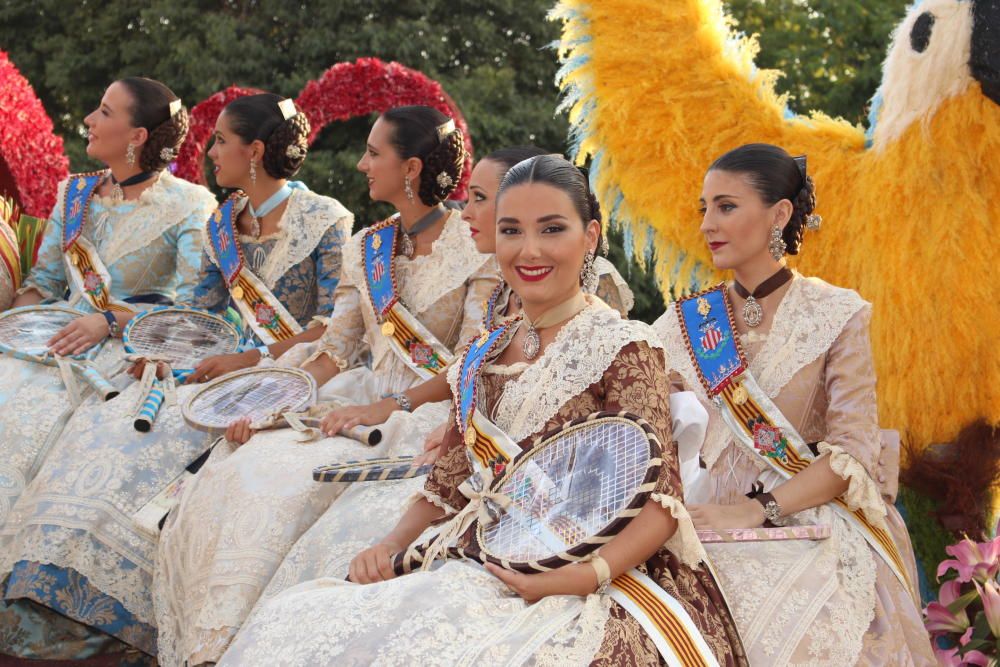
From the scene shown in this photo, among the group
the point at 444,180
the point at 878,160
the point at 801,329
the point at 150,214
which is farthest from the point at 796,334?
the point at 150,214

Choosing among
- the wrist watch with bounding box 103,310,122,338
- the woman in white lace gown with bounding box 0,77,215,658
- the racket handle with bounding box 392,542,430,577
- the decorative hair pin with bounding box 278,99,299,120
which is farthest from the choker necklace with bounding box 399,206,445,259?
the racket handle with bounding box 392,542,430,577

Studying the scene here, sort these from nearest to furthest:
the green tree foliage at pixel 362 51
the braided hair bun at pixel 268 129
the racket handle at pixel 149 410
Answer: the racket handle at pixel 149 410 < the braided hair bun at pixel 268 129 < the green tree foliage at pixel 362 51

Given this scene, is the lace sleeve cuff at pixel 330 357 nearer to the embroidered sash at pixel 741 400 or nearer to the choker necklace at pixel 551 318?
the embroidered sash at pixel 741 400

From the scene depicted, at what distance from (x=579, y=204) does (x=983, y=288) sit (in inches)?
82.2

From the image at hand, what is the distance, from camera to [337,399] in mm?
5012

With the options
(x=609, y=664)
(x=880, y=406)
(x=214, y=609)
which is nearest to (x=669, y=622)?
(x=609, y=664)

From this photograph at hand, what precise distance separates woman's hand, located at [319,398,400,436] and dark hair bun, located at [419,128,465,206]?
87cm

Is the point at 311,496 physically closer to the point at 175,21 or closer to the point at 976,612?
the point at 976,612

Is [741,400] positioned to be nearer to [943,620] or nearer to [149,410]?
[943,620]

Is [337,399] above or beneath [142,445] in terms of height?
above

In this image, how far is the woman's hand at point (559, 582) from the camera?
2846mm

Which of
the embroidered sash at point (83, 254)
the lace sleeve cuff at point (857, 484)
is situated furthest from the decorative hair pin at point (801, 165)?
the embroidered sash at point (83, 254)

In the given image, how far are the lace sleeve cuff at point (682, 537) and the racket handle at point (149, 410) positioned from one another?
8.48 feet

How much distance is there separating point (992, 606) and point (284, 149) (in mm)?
3334
